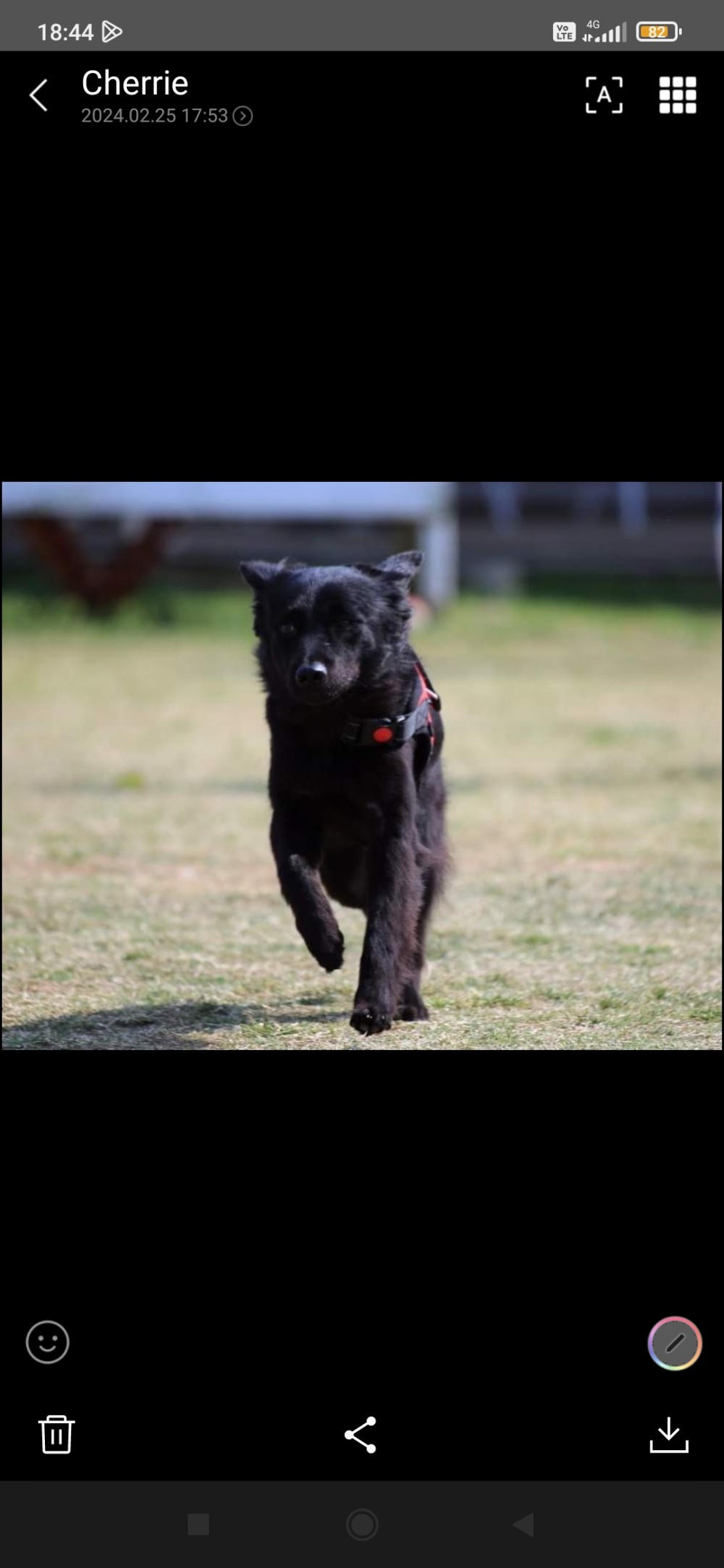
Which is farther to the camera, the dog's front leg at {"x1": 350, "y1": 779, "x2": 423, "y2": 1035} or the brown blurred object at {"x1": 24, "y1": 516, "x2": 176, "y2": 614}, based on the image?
the brown blurred object at {"x1": 24, "y1": 516, "x2": 176, "y2": 614}

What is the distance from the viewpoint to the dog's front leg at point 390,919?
4383 mm

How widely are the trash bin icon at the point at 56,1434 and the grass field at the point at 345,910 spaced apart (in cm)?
140

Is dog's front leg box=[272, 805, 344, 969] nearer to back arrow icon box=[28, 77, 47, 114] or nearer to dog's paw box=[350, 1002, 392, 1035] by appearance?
dog's paw box=[350, 1002, 392, 1035]

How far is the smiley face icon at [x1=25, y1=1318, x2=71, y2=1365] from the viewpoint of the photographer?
2.53 meters

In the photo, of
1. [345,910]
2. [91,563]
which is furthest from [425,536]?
[345,910]

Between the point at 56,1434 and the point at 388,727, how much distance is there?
243 cm

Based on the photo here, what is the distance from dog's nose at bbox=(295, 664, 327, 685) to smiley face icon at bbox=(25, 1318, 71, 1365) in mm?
2091

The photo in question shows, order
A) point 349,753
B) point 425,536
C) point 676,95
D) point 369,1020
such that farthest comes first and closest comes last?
point 425,536 → point 349,753 → point 369,1020 → point 676,95

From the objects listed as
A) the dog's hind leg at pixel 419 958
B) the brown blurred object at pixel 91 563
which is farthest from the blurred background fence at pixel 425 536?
the dog's hind leg at pixel 419 958

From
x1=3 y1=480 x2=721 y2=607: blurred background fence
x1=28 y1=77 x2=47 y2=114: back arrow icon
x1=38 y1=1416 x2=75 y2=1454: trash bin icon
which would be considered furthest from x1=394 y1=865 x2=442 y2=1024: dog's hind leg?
x1=3 y1=480 x2=721 y2=607: blurred background fence

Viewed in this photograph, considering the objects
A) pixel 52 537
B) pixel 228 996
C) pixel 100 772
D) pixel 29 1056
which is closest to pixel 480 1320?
pixel 29 1056

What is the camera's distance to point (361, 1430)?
2449 millimetres

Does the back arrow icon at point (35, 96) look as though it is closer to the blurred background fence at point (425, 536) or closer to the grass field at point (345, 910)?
the grass field at point (345, 910)

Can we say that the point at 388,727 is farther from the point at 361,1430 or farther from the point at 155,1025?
the point at 361,1430
